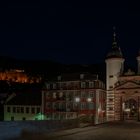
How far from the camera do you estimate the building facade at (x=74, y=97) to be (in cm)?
8406

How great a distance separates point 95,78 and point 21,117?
70.1 ft

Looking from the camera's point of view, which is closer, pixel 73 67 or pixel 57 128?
pixel 57 128

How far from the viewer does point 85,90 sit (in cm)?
8600

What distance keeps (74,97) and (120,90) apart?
10.5 meters

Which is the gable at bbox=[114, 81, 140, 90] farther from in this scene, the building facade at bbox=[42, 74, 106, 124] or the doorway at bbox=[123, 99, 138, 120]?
the building facade at bbox=[42, 74, 106, 124]

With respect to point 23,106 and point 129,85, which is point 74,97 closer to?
point 129,85

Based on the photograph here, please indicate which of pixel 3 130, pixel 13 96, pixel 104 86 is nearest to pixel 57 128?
pixel 3 130

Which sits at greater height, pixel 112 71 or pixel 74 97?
pixel 112 71

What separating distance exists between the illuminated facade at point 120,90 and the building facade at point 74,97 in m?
2.38

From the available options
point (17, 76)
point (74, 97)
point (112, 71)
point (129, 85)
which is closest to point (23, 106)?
point (74, 97)

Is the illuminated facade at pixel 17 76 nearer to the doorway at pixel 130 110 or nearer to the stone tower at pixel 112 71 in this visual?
the stone tower at pixel 112 71

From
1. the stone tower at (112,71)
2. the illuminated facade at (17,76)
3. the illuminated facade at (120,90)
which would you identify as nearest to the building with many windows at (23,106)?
the stone tower at (112,71)

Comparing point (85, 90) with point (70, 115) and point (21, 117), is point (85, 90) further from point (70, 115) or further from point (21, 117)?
point (21, 117)

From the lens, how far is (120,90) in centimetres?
8331
